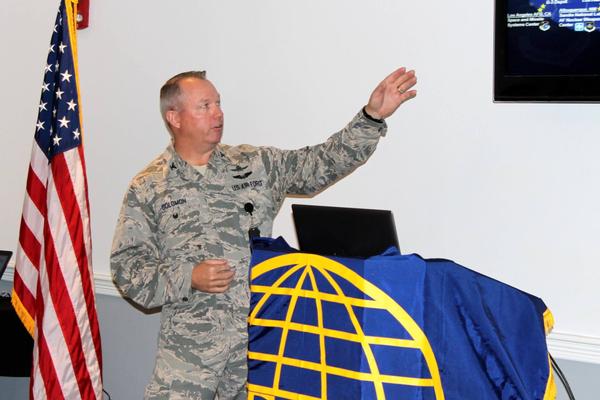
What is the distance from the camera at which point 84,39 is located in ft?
13.2

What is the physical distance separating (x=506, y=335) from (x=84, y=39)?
8.92ft

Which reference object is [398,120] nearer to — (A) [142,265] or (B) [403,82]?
(B) [403,82]

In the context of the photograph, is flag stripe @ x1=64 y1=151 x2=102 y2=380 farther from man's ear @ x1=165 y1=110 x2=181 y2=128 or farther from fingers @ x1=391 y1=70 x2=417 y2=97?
fingers @ x1=391 y1=70 x2=417 y2=97

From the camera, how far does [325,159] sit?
297 centimetres

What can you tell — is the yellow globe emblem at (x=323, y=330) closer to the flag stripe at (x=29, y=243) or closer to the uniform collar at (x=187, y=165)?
the uniform collar at (x=187, y=165)

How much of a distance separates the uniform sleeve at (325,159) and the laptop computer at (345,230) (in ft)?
1.80

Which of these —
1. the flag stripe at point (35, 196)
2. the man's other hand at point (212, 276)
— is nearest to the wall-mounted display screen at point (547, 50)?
the man's other hand at point (212, 276)

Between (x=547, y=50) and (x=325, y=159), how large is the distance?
82 centimetres

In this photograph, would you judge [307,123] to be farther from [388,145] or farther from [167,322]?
[167,322]

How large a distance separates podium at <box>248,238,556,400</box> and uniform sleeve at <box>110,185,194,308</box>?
0.72 metres

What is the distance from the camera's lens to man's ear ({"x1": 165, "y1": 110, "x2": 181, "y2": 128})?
119 inches

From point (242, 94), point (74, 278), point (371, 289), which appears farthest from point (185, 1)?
point (371, 289)

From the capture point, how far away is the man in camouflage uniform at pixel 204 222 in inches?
112

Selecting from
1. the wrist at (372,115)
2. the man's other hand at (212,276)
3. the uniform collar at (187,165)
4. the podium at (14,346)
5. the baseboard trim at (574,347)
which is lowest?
the podium at (14,346)
